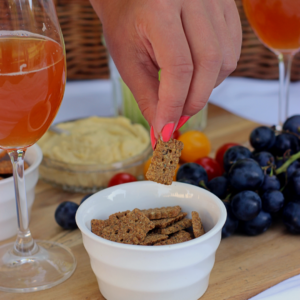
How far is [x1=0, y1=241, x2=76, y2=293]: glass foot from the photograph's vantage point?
84cm

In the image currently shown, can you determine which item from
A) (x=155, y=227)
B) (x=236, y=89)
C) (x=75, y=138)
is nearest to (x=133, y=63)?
(x=155, y=227)

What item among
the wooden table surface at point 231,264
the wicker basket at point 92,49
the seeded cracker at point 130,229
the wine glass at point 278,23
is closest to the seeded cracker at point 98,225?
the seeded cracker at point 130,229

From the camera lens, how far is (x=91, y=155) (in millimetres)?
1288

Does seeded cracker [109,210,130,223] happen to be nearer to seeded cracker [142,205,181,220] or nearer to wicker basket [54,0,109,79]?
seeded cracker [142,205,181,220]

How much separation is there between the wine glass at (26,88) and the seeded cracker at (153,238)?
8.2 inches

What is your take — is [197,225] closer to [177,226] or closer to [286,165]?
[177,226]

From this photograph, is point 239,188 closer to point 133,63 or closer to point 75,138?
point 133,63

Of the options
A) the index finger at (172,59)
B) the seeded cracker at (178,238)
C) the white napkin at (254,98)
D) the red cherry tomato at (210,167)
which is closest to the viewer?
the index finger at (172,59)

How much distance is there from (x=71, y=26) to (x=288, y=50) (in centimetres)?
103

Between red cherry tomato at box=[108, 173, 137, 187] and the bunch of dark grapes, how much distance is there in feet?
0.58

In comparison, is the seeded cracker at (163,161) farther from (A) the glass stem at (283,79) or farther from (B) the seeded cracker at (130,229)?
(A) the glass stem at (283,79)

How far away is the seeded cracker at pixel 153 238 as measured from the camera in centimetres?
76

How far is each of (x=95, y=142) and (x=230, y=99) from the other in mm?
889

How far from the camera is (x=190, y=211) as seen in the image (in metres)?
0.88
